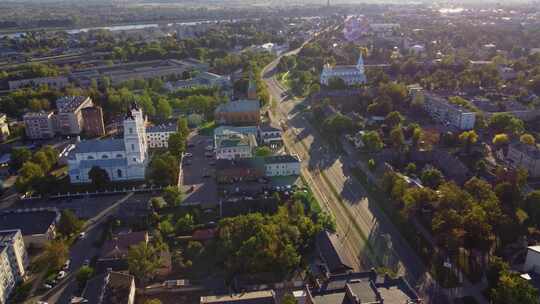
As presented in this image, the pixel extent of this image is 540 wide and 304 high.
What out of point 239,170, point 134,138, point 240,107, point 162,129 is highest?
point 134,138

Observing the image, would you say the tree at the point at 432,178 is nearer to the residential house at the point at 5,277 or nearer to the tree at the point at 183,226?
the tree at the point at 183,226

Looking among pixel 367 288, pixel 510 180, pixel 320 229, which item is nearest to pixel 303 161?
pixel 320 229

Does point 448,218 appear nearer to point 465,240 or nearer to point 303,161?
point 465,240

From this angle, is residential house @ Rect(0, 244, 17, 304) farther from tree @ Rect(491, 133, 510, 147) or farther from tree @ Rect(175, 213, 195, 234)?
tree @ Rect(491, 133, 510, 147)

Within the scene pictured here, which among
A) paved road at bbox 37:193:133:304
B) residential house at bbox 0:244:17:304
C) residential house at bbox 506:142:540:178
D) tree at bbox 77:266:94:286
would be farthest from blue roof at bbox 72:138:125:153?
residential house at bbox 506:142:540:178

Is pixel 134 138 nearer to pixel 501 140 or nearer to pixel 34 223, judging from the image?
pixel 34 223

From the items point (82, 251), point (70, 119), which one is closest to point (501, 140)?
point (82, 251)
